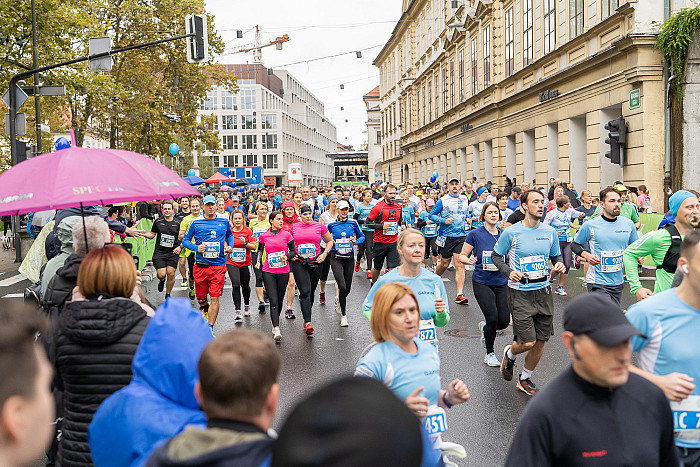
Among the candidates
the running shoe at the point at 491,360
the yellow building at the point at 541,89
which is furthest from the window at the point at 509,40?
the running shoe at the point at 491,360

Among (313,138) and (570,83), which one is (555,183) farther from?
(313,138)

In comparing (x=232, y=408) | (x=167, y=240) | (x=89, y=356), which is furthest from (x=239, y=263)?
(x=232, y=408)

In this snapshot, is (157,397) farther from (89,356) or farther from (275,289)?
(275,289)

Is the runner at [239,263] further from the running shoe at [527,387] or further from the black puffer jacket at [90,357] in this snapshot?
the black puffer jacket at [90,357]

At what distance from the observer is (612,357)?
2525 millimetres

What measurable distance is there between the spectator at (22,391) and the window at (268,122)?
11286cm

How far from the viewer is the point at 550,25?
25.5m

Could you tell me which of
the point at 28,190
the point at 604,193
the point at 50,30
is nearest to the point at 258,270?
the point at 604,193

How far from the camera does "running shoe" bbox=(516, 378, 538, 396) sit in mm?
6832

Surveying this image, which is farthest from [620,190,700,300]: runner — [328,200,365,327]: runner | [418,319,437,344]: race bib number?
[328,200,365,327]: runner

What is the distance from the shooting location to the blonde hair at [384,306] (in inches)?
153

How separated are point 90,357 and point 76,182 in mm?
1709

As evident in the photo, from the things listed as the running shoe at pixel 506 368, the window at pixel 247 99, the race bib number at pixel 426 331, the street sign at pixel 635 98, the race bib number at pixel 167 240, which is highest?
the window at pixel 247 99

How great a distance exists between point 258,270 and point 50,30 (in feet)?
48.0
